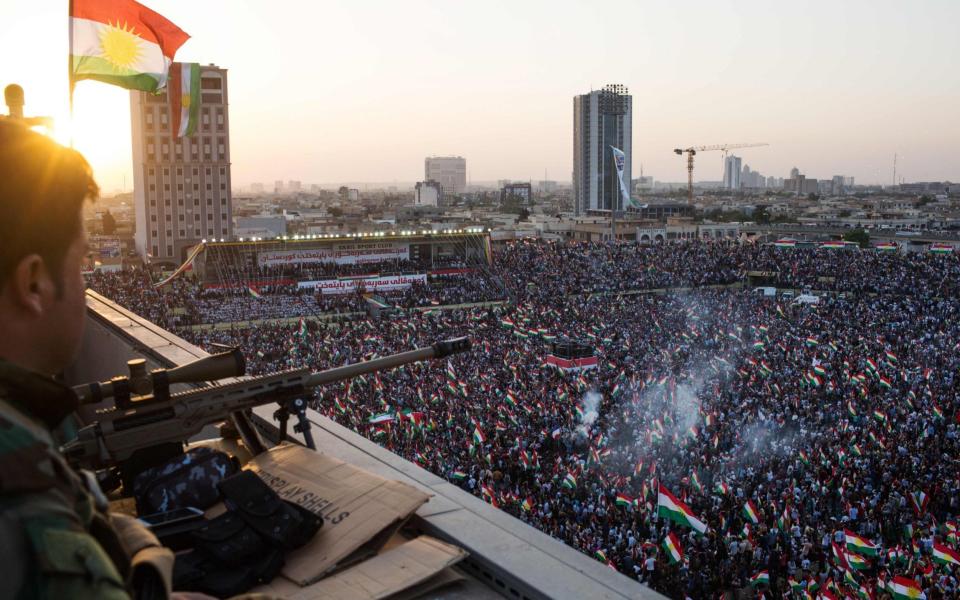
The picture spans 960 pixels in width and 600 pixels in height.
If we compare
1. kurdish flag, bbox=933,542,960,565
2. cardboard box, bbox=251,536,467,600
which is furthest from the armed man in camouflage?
kurdish flag, bbox=933,542,960,565

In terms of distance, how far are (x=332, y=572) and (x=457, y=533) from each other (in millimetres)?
682

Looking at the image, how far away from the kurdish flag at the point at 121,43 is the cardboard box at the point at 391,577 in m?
6.24

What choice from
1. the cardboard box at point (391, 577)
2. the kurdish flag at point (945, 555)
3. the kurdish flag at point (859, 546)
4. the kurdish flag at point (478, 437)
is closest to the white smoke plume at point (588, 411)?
the kurdish flag at point (478, 437)

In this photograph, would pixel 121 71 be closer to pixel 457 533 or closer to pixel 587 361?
pixel 457 533

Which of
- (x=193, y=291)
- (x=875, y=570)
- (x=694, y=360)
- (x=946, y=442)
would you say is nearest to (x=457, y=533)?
(x=875, y=570)

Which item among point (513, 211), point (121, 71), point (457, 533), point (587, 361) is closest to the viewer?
point (457, 533)

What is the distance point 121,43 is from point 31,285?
8.26 meters

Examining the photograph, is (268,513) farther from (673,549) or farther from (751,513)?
(751,513)

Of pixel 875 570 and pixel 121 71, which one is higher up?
pixel 121 71

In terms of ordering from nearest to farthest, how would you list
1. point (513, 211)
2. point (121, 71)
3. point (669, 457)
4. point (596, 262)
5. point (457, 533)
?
point (457, 533) → point (121, 71) → point (669, 457) → point (596, 262) → point (513, 211)

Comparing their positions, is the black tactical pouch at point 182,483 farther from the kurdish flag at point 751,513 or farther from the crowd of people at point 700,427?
the kurdish flag at point 751,513

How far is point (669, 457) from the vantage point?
1522 centimetres

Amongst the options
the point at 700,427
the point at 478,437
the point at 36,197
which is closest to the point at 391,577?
the point at 36,197

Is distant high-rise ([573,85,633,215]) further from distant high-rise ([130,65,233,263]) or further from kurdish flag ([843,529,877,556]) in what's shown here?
kurdish flag ([843,529,877,556])
